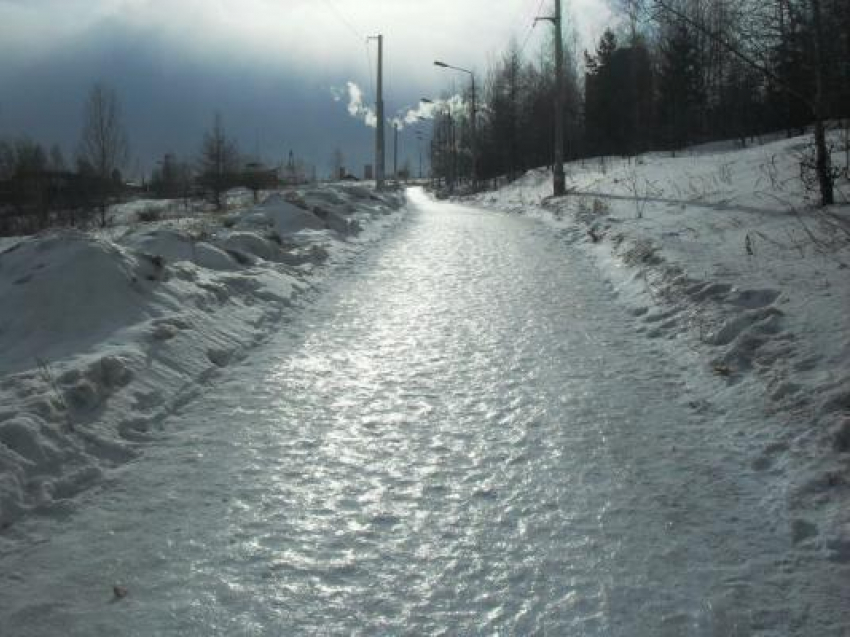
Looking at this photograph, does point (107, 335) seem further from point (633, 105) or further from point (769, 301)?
point (633, 105)

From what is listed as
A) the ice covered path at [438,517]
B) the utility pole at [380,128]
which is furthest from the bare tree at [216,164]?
the ice covered path at [438,517]

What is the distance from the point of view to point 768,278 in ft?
23.4

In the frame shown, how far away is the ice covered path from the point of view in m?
2.95

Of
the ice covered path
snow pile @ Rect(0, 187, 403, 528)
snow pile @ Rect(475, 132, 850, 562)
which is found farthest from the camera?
snow pile @ Rect(0, 187, 403, 528)

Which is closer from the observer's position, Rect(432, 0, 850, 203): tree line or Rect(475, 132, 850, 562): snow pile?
Rect(475, 132, 850, 562): snow pile

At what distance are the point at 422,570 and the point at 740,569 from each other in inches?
59.3

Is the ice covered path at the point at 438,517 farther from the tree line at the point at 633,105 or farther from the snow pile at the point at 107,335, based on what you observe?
the tree line at the point at 633,105

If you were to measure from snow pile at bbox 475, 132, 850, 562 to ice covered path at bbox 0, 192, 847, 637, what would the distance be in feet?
0.78

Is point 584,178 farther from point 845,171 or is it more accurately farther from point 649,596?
point 649,596

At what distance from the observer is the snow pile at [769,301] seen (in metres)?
4.00

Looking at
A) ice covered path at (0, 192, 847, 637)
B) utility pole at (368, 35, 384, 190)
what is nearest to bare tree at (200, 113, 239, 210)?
utility pole at (368, 35, 384, 190)

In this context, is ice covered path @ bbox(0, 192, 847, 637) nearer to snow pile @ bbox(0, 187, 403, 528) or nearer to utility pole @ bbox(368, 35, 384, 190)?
snow pile @ bbox(0, 187, 403, 528)

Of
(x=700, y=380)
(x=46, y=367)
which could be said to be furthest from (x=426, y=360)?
(x=46, y=367)

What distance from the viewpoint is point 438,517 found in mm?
3750
